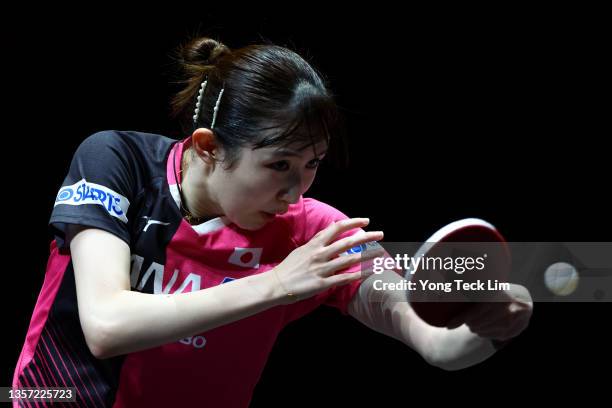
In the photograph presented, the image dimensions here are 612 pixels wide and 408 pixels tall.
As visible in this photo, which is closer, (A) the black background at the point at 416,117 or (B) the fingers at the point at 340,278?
(B) the fingers at the point at 340,278

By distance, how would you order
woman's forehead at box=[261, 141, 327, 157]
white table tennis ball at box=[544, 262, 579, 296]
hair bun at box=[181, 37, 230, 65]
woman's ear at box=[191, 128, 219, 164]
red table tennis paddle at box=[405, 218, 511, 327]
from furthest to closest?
white table tennis ball at box=[544, 262, 579, 296] → hair bun at box=[181, 37, 230, 65] → woman's ear at box=[191, 128, 219, 164] → woman's forehead at box=[261, 141, 327, 157] → red table tennis paddle at box=[405, 218, 511, 327]

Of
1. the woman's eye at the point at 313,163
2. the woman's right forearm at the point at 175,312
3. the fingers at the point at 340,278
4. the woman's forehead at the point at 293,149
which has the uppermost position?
the woman's forehead at the point at 293,149

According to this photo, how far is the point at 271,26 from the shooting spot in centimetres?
307

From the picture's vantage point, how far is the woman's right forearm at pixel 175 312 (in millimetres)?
1612

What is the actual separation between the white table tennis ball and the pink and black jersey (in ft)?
2.29

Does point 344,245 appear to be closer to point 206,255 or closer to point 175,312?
point 175,312

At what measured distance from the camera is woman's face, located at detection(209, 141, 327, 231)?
68.9 inches

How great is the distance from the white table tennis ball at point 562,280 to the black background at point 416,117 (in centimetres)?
77

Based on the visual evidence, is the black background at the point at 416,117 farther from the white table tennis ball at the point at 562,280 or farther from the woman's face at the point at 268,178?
the woman's face at the point at 268,178

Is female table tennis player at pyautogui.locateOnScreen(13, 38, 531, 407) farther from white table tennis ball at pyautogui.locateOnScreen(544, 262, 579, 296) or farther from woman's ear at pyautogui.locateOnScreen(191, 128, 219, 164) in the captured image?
white table tennis ball at pyautogui.locateOnScreen(544, 262, 579, 296)

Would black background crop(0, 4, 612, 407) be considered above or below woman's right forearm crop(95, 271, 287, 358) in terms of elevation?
above

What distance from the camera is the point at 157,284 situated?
6.30 feet

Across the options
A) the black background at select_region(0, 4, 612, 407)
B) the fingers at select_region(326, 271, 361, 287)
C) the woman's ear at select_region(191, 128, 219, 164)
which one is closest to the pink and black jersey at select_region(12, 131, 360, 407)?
the woman's ear at select_region(191, 128, 219, 164)

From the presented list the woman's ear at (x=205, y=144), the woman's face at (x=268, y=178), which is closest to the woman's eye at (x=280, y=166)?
the woman's face at (x=268, y=178)
